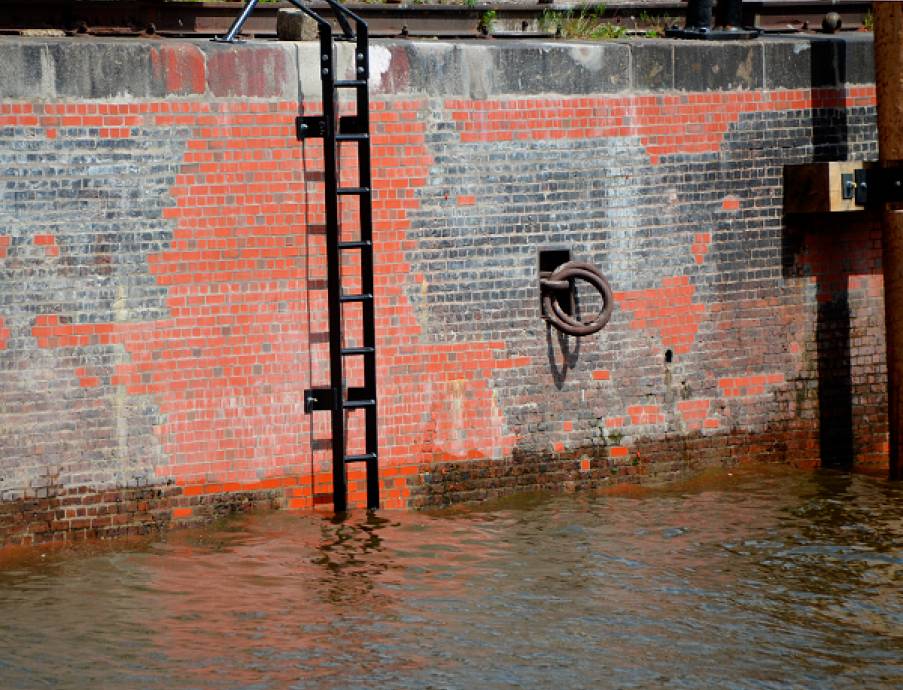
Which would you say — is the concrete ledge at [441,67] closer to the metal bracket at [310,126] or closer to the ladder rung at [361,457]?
the metal bracket at [310,126]

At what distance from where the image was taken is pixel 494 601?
9.69 meters

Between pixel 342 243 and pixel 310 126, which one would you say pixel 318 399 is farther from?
pixel 310 126

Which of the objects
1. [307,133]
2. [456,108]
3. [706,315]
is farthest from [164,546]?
[706,315]

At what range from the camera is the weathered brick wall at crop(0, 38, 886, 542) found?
1061 cm

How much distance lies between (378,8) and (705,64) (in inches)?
122

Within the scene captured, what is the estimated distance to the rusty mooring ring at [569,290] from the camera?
470 inches

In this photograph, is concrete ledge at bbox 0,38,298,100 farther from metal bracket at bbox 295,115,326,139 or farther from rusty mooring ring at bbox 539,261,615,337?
rusty mooring ring at bbox 539,261,615,337

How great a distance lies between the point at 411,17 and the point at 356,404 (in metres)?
4.18

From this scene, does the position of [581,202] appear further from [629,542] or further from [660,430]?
[629,542]

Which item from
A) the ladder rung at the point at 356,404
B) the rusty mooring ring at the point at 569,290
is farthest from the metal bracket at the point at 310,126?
the rusty mooring ring at the point at 569,290

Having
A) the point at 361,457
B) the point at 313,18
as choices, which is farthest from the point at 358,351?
the point at 313,18

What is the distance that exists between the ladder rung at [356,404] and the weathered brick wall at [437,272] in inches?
9.0

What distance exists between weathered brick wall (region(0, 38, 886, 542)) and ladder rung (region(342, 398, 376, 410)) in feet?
0.75

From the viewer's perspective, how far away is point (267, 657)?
8688mm
